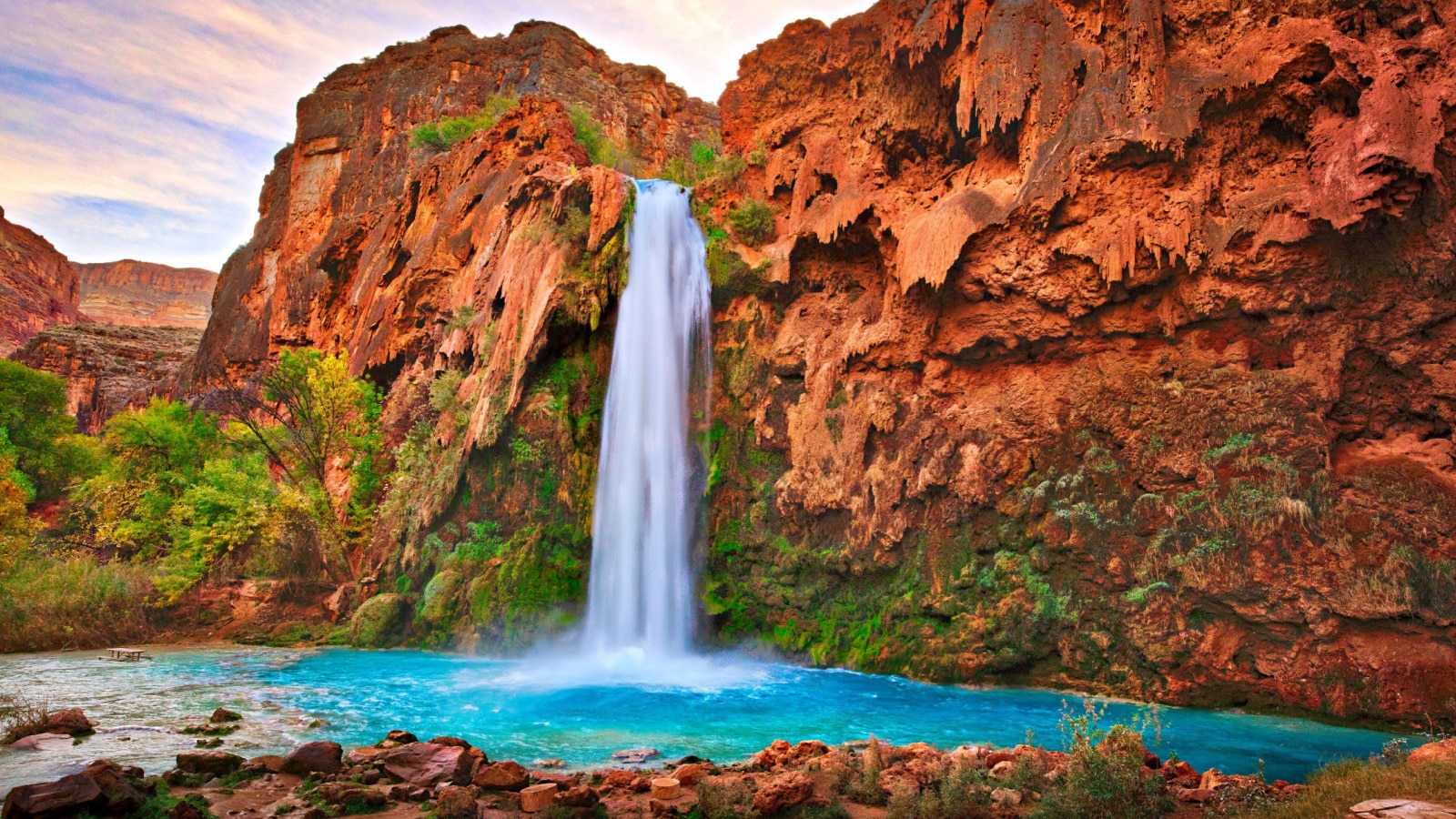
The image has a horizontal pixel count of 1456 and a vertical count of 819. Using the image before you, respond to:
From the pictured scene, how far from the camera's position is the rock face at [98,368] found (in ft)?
152

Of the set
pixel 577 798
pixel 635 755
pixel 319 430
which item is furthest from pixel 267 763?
pixel 319 430

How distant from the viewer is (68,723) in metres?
8.77

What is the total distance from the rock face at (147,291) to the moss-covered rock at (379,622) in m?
108

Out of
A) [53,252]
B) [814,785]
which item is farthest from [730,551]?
[53,252]

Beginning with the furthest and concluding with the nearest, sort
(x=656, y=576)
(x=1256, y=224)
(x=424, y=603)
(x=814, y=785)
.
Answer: (x=424, y=603), (x=656, y=576), (x=1256, y=224), (x=814, y=785)

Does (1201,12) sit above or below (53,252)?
below

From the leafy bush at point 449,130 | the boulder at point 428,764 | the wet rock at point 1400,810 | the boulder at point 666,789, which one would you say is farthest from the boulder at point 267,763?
the leafy bush at point 449,130

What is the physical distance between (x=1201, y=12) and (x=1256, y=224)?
15.3 feet

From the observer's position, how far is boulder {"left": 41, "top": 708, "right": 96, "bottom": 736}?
8.67m

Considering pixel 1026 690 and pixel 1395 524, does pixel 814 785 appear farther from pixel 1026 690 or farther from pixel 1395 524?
pixel 1395 524

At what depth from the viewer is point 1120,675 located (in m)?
12.8

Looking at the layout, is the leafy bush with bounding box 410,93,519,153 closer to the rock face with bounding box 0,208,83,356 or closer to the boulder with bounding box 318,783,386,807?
the boulder with bounding box 318,783,386,807

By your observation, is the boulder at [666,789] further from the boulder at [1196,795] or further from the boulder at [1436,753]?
the boulder at [1436,753]

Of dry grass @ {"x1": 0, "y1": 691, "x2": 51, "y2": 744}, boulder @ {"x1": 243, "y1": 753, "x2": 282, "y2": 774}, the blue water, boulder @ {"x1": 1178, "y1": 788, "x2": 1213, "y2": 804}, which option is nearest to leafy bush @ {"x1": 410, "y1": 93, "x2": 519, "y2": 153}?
the blue water
